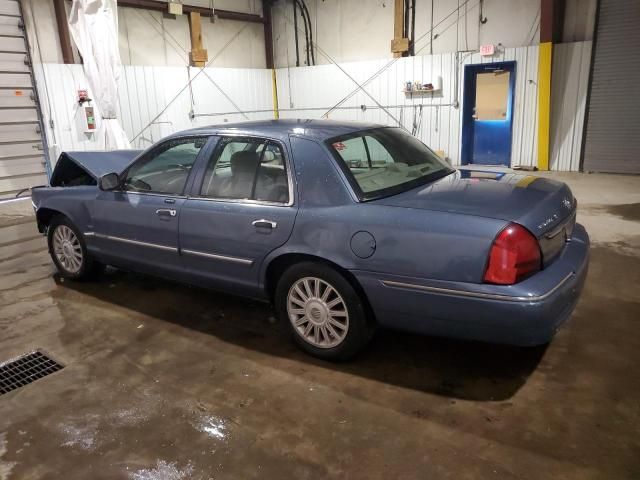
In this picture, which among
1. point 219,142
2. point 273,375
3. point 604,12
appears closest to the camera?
point 273,375

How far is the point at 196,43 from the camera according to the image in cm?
1181

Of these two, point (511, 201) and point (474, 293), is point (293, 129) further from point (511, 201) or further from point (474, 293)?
point (474, 293)

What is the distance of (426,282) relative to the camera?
8.32ft

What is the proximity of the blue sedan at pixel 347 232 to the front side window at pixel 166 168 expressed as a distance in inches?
0.5

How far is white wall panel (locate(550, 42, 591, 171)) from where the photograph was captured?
909cm

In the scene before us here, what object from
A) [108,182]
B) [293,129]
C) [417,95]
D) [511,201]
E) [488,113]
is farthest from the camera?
[417,95]

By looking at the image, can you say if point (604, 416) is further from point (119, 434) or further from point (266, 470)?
point (119, 434)

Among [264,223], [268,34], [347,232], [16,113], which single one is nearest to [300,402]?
[347,232]

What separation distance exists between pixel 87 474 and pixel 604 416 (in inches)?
97.3

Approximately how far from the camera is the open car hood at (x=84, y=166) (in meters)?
4.49

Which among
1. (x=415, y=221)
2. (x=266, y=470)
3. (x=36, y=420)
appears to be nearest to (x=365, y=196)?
(x=415, y=221)

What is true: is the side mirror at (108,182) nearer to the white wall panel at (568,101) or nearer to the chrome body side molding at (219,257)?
the chrome body side molding at (219,257)

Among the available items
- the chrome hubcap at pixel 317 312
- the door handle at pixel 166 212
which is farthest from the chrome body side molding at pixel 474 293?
the door handle at pixel 166 212

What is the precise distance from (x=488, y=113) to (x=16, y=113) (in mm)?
9165
